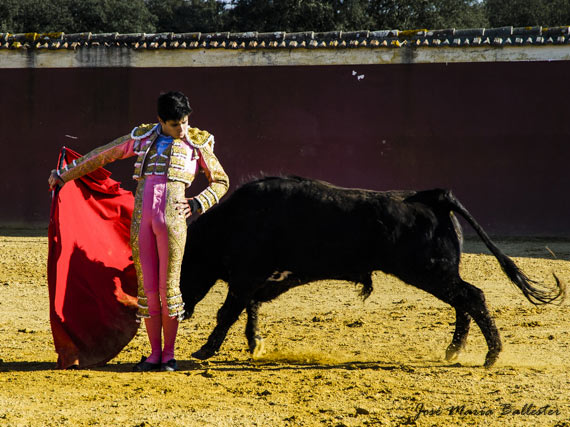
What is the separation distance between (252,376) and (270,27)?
67.9ft

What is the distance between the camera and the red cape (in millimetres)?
4336

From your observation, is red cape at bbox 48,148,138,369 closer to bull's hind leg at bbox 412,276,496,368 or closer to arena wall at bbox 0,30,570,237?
bull's hind leg at bbox 412,276,496,368

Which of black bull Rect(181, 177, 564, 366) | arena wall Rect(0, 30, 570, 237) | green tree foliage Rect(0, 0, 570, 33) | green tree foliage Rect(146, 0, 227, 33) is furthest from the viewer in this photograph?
green tree foliage Rect(146, 0, 227, 33)

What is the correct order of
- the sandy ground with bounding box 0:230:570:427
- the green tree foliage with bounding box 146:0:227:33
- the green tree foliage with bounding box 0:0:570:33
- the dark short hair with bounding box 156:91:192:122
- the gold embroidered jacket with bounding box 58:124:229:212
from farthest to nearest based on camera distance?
the green tree foliage with bounding box 146:0:227:33, the green tree foliage with bounding box 0:0:570:33, the gold embroidered jacket with bounding box 58:124:229:212, the dark short hair with bounding box 156:91:192:122, the sandy ground with bounding box 0:230:570:427

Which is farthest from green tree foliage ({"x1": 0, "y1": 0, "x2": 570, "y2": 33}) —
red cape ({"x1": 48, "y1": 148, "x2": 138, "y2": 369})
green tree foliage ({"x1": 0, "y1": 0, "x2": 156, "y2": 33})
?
red cape ({"x1": 48, "y1": 148, "x2": 138, "y2": 369})

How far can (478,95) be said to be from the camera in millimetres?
10945

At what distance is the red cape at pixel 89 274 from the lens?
434 centimetres

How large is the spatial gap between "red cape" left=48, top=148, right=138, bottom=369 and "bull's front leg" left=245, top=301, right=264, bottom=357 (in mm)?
708

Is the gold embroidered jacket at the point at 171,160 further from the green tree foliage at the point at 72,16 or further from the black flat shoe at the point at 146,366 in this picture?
the green tree foliage at the point at 72,16

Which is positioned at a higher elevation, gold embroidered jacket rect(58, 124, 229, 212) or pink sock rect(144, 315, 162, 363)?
gold embroidered jacket rect(58, 124, 229, 212)

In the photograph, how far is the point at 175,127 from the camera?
4.05 metres

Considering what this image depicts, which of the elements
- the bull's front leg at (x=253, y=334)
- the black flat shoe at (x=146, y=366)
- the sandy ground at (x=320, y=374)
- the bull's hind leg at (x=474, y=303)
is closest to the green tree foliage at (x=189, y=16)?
the sandy ground at (x=320, y=374)

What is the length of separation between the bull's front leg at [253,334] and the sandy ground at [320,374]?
8cm

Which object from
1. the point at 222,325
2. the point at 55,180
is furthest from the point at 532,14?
the point at 55,180
